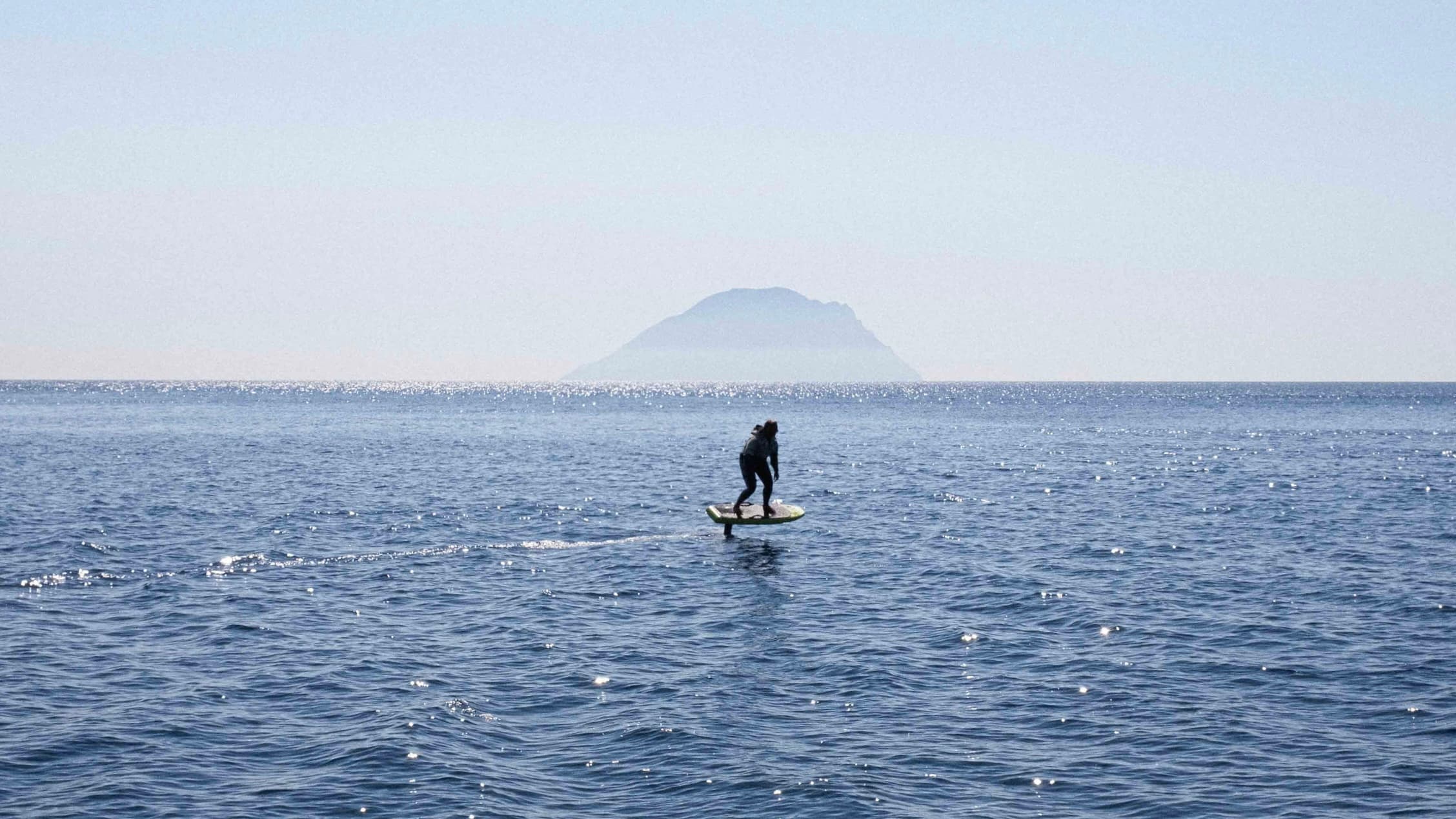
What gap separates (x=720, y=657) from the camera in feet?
64.5

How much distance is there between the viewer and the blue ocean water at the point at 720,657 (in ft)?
44.3

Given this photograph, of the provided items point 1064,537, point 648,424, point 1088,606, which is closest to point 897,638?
point 1088,606

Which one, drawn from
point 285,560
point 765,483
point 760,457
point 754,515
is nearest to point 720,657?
point 760,457

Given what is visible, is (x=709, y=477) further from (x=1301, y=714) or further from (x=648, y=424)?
(x=648, y=424)

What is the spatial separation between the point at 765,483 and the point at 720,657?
13.1m

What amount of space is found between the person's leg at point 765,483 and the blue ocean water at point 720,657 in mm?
1089

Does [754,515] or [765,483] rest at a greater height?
[765,483]

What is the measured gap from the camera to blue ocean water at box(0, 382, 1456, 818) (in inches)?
532

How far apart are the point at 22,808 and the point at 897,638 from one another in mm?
13413

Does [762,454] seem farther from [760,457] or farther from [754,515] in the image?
[754,515]

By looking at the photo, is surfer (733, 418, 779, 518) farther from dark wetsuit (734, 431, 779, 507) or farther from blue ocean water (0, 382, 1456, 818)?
blue ocean water (0, 382, 1456, 818)

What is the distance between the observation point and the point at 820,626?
2225 cm

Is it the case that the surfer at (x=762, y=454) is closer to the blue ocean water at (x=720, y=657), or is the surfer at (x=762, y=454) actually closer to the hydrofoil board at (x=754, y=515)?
the hydrofoil board at (x=754, y=515)

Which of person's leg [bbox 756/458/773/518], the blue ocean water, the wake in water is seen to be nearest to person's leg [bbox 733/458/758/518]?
person's leg [bbox 756/458/773/518]
